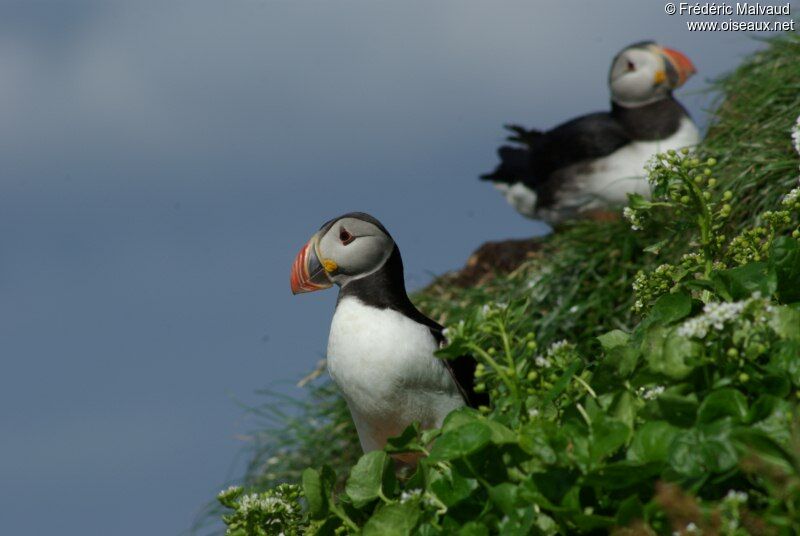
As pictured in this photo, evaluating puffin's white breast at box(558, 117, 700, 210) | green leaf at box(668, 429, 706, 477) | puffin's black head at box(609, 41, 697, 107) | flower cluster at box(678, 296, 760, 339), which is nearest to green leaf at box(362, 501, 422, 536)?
green leaf at box(668, 429, 706, 477)

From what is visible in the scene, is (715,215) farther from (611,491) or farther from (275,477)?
(275,477)

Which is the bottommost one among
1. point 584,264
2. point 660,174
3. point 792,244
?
point 584,264

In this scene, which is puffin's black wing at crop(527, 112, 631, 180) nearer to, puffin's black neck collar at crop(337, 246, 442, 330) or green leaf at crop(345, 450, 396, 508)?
puffin's black neck collar at crop(337, 246, 442, 330)

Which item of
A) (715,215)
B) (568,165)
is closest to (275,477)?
(568,165)

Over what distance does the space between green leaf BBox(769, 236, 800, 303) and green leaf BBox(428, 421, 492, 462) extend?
0.94 metres

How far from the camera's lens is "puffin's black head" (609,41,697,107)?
9211 mm

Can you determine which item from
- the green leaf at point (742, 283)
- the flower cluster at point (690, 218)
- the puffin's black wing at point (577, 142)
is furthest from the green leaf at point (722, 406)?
the puffin's black wing at point (577, 142)

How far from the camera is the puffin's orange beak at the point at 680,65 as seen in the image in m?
9.41

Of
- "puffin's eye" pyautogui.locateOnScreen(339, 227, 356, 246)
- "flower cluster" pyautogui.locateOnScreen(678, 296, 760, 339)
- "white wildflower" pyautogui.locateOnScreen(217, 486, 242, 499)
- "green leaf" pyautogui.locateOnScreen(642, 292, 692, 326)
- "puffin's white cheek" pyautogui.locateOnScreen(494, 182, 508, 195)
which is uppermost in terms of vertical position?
"puffin's eye" pyautogui.locateOnScreen(339, 227, 356, 246)

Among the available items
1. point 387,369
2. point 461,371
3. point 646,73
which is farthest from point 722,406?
point 646,73

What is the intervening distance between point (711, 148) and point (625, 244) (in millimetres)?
846

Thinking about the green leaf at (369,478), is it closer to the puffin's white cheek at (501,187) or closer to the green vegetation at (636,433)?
the green vegetation at (636,433)

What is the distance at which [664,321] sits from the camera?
8.72 ft

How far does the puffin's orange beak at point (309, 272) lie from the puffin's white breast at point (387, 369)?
228 millimetres
